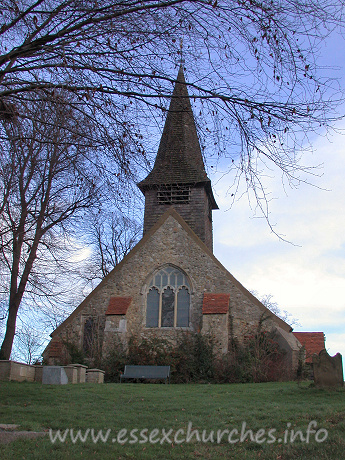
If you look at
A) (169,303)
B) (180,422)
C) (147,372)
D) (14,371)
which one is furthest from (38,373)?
(180,422)

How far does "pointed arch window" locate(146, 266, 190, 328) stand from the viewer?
67.3 ft

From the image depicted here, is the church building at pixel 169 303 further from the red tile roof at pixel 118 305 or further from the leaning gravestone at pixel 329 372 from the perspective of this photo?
the leaning gravestone at pixel 329 372

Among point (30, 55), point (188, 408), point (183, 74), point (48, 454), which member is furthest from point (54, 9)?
point (188, 408)

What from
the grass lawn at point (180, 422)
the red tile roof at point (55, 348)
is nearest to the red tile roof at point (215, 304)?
the red tile roof at point (55, 348)

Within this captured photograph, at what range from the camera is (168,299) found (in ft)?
68.4

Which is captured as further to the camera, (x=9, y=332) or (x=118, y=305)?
(x=118, y=305)

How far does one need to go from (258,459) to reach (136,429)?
86.1 inches

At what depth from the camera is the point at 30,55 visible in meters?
6.48

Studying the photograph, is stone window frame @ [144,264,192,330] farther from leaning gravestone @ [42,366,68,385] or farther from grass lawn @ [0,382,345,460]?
grass lawn @ [0,382,345,460]

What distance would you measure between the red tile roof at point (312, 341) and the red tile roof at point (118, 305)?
7461 millimetres

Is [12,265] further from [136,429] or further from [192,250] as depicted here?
[136,429]

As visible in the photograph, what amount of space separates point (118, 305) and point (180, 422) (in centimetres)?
1229

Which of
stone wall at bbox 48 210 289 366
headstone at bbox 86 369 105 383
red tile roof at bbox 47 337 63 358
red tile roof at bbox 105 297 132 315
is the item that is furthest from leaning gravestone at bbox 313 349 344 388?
red tile roof at bbox 47 337 63 358

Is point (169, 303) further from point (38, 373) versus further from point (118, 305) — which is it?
point (38, 373)
